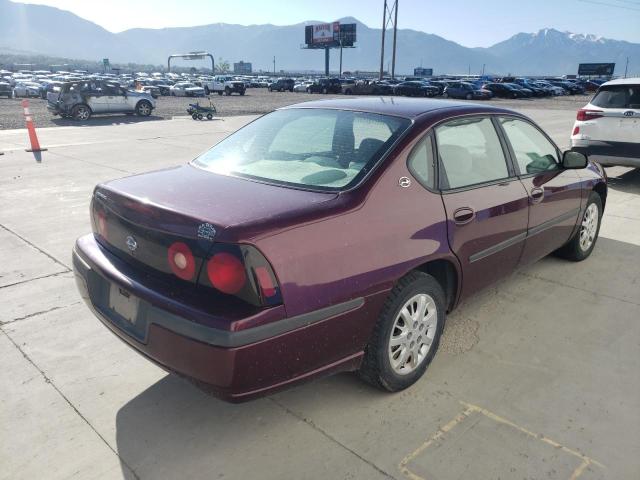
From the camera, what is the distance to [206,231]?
214cm

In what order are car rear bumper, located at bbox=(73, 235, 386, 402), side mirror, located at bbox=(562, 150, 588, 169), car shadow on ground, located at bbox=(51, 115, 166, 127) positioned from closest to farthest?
car rear bumper, located at bbox=(73, 235, 386, 402) < side mirror, located at bbox=(562, 150, 588, 169) < car shadow on ground, located at bbox=(51, 115, 166, 127)

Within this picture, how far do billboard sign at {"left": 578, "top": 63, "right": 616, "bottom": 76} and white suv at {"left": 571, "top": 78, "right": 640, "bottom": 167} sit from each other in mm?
93340

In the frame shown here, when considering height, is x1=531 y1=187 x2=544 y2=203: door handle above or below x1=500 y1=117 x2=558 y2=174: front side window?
below

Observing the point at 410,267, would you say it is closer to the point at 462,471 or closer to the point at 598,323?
the point at 462,471

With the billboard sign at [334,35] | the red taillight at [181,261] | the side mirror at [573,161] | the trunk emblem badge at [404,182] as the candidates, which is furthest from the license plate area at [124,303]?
the billboard sign at [334,35]

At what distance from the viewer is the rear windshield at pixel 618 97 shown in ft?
25.0

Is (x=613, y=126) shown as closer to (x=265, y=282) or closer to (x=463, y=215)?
(x=463, y=215)

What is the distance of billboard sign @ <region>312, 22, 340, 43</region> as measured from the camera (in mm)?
98562

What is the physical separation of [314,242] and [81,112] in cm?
1910

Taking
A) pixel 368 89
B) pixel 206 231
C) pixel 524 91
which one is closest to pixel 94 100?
pixel 206 231

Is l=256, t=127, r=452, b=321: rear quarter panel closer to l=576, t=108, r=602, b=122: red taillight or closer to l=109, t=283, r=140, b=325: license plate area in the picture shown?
l=109, t=283, r=140, b=325: license plate area

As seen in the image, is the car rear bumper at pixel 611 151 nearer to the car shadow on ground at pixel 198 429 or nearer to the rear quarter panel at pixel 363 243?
the rear quarter panel at pixel 363 243

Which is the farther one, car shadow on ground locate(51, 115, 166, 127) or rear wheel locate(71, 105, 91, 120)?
rear wheel locate(71, 105, 91, 120)

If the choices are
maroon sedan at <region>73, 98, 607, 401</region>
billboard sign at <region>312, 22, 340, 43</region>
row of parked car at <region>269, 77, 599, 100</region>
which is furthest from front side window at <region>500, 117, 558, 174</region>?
billboard sign at <region>312, 22, 340, 43</region>
